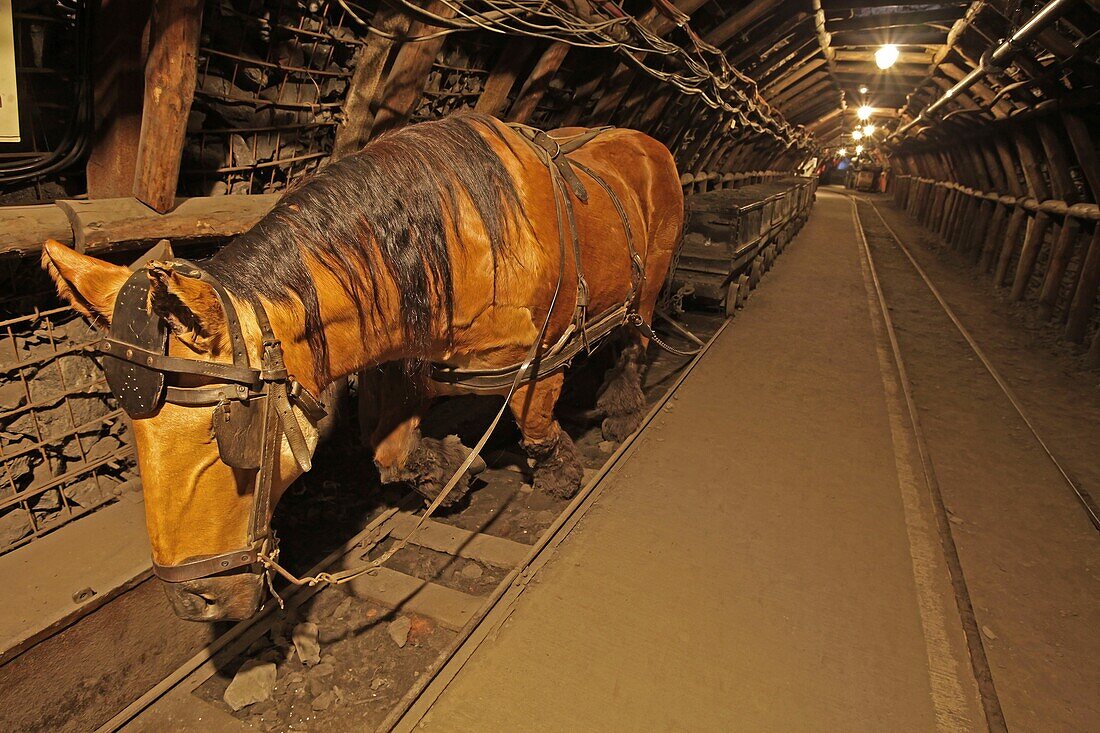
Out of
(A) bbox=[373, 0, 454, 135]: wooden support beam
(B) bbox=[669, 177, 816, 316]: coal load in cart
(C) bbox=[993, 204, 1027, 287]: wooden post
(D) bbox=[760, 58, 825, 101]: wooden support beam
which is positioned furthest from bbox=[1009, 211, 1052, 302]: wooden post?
(A) bbox=[373, 0, 454, 135]: wooden support beam

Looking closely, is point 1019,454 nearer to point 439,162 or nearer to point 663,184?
point 663,184

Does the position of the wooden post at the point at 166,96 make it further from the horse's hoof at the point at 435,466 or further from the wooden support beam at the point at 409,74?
the horse's hoof at the point at 435,466

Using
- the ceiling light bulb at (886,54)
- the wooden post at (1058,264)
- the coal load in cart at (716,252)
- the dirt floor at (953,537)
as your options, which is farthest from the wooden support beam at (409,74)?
the ceiling light bulb at (886,54)

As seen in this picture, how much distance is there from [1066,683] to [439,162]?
3500mm

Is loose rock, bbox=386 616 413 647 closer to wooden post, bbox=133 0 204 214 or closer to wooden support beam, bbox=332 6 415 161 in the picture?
wooden post, bbox=133 0 204 214

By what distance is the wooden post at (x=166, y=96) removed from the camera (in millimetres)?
2156

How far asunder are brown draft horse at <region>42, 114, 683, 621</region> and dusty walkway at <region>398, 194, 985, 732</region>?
0.75 m

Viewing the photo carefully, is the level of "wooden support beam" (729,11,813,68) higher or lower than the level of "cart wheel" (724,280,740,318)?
higher

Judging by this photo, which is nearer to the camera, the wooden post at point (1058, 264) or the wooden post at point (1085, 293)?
the wooden post at point (1085, 293)

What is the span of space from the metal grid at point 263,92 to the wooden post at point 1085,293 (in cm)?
887

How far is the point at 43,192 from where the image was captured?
236 cm

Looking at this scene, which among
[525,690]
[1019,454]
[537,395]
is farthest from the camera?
[1019,454]

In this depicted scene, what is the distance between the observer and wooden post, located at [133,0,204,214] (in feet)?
7.07

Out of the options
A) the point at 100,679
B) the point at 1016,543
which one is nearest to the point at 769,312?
the point at 1016,543
